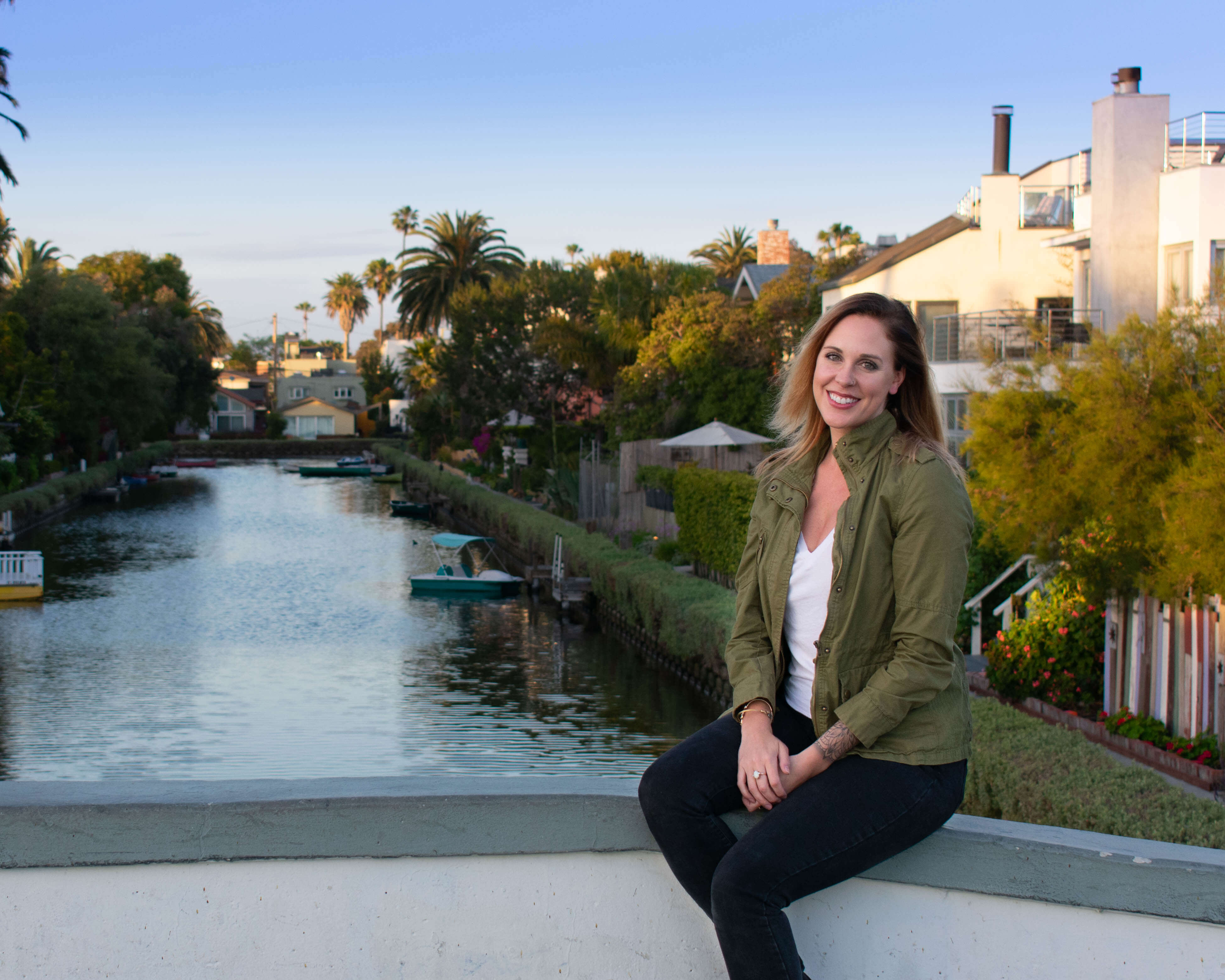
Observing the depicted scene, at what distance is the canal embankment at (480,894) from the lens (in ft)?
8.59

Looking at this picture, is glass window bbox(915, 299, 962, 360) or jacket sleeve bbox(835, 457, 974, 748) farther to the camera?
glass window bbox(915, 299, 962, 360)

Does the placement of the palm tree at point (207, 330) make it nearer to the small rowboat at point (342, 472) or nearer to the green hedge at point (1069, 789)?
the small rowboat at point (342, 472)

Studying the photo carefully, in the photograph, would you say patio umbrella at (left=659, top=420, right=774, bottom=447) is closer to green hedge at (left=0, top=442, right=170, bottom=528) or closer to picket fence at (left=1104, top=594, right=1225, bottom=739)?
picket fence at (left=1104, top=594, right=1225, bottom=739)

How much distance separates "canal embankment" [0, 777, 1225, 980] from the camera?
2617mm

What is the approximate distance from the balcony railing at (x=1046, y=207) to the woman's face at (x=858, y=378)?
28.1m

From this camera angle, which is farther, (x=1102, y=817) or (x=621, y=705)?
(x=621, y=705)

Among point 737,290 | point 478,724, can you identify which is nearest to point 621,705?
point 478,724

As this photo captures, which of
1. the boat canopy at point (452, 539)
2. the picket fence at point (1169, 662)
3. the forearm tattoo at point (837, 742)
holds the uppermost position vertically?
the forearm tattoo at point (837, 742)

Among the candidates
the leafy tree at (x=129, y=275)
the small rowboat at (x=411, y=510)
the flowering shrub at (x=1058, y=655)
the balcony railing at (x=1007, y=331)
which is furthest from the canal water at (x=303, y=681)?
the leafy tree at (x=129, y=275)

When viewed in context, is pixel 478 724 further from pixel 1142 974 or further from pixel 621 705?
pixel 1142 974

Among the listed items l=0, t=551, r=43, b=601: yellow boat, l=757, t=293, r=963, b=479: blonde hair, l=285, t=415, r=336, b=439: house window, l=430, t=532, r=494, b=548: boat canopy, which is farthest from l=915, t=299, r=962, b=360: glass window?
l=285, t=415, r=336, b=439: house window

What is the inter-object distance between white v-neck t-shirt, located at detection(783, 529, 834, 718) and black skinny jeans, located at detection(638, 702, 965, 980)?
156 mm

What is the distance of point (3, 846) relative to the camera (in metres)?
2.62

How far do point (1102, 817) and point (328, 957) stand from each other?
4945 mm
